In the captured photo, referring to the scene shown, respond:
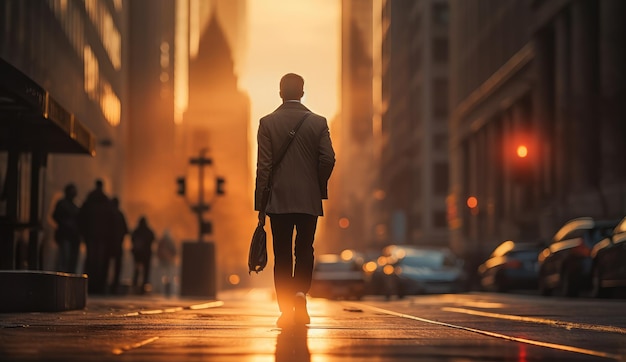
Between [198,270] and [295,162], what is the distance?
999 inches

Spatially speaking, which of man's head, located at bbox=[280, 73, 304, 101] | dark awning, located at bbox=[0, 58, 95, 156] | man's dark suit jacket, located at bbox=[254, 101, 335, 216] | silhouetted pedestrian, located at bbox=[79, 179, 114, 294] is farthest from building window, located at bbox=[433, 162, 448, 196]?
man's dark suit jacket, located at bbox=[254, 101, 335, 216]

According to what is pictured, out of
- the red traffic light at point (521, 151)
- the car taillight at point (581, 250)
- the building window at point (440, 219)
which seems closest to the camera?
the car taillight at point (581, 250)

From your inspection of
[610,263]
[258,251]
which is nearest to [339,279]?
[610,263]

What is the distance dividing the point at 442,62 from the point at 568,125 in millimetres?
51468

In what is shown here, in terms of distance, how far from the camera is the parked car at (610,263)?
22.2 m

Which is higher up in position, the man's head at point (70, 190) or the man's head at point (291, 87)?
the man's head at point (70, 190)

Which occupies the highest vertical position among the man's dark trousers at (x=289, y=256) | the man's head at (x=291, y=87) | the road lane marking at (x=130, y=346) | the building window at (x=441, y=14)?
the building window at (x=441, y=14)

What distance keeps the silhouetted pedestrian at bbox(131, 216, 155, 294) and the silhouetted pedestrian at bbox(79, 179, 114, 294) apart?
14.2 ft

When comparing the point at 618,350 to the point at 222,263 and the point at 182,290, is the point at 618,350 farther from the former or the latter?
the point at 222,263

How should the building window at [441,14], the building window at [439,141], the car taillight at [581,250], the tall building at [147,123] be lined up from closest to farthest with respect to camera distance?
the car taillight at [581,250] → the building window at [439,141] → the building window at [441,14] → the tall building at [147,123]

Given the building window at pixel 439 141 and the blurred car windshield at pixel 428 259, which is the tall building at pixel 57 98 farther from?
the building window at pixel 439 141

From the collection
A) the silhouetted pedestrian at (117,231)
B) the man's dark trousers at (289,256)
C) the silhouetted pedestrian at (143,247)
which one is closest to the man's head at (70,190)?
the silhouetted pedestrian at (117,231)

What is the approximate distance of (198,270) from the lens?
1431 inches

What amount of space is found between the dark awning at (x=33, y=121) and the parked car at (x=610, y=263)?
28.9 feet
